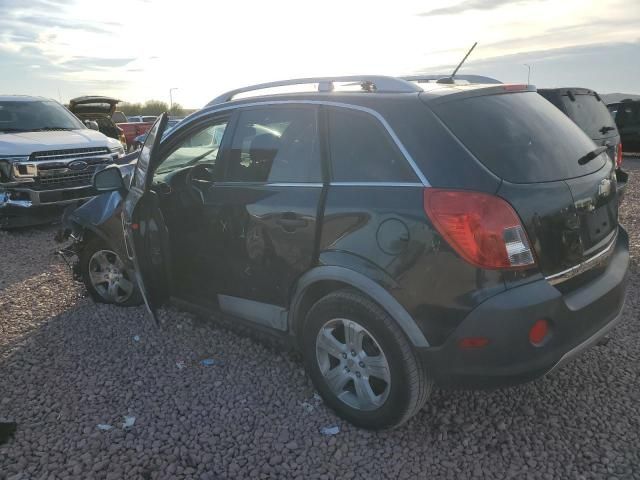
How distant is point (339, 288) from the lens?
2797mm

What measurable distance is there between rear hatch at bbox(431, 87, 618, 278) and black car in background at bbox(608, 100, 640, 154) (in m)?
14.1

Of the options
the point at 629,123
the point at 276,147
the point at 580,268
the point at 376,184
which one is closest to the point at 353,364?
the point at 376,184

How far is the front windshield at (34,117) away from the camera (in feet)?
27.1

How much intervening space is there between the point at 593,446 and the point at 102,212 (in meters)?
3.88

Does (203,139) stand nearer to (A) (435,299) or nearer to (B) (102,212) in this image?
(B) (102,212)

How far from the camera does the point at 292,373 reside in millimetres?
3445

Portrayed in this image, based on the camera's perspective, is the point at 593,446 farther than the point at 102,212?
No

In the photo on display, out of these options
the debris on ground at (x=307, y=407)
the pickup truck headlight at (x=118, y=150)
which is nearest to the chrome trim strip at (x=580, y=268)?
the debris on ground at (x=307, y=407)

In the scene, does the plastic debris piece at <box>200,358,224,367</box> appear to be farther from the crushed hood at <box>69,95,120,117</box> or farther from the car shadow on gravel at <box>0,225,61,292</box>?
the crushed hood at <box>69,95,120,117</box>

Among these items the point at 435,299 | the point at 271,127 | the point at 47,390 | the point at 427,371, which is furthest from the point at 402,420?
the point at 47,390

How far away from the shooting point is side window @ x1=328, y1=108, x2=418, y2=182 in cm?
254

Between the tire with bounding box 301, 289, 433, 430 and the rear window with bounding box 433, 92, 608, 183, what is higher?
the rear window with bounding box 433, 92, 608, 183

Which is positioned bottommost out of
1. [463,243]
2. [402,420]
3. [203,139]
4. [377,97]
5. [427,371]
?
[402,420]

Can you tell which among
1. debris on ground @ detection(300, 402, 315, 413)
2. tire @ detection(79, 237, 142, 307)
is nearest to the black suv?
debris on ground @ detection(300, 402, 315, 413)
